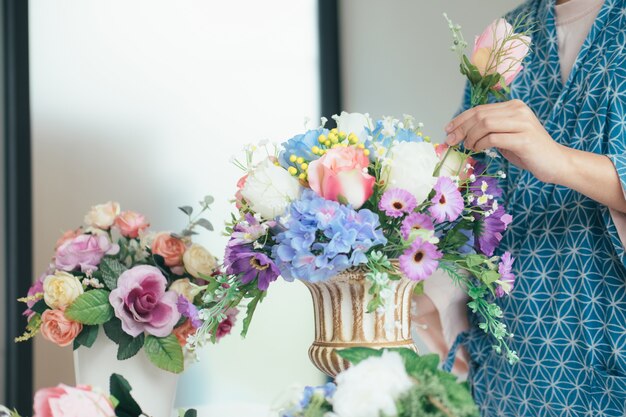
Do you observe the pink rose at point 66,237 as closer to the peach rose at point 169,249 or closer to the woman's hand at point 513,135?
the peach rose at point 169,249

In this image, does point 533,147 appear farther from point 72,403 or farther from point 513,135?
point 72,403

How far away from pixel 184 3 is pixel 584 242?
1.46m

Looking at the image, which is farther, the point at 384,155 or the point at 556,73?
the point at 556,73

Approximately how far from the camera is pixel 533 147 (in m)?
0.98

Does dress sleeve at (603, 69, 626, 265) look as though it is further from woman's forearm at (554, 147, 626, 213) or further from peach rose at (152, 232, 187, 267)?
peach rose at (152, 232, 187, 267)

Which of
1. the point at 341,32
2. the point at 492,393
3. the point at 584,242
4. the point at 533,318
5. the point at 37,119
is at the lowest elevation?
the point at 492,393

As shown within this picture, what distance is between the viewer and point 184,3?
2.19 meters

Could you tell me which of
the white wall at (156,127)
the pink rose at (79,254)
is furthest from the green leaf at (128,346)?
the white wall at (156,127)

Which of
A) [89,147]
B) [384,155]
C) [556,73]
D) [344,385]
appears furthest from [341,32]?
[344,385]

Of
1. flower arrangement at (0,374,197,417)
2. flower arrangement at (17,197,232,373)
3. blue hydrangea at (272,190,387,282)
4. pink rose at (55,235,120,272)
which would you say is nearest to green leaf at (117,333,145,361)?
flower arrangement at (17,197,232,373)

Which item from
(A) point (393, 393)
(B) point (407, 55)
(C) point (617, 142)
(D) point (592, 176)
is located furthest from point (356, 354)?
(B) point (407, 55)

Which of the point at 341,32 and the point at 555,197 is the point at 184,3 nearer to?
the point at 341,32

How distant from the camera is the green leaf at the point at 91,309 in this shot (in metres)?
1.11

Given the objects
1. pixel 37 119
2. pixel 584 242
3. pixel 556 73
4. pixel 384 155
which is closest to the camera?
pixel 384 155
